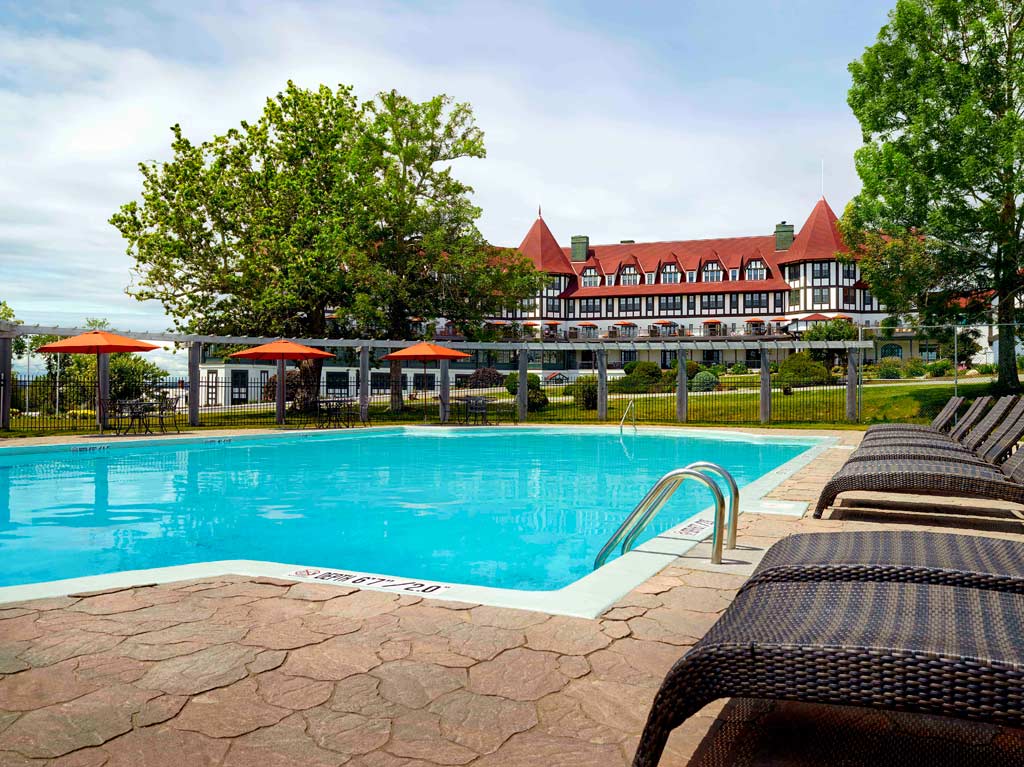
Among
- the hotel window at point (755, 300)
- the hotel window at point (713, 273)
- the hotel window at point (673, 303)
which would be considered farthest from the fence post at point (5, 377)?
the hotel window at point (713, 273)

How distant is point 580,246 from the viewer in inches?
2810

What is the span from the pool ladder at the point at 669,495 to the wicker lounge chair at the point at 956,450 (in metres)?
2.58

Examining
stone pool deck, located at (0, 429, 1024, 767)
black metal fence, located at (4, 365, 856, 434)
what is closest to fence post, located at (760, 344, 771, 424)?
black metal fence, located at (4, 365, 856, 434)

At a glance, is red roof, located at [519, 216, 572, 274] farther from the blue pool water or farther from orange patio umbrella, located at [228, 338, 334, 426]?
the blue pool water

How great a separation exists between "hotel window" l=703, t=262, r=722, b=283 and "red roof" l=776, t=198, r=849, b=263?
4931 millimetres

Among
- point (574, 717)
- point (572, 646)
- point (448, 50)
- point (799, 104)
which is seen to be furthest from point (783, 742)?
point (799, 104)

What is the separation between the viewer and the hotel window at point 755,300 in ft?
210

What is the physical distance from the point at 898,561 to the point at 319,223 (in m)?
26.4

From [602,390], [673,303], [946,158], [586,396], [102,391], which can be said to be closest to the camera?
[102,391]

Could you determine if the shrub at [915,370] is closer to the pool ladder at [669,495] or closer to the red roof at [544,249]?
the red roof at [544,249]

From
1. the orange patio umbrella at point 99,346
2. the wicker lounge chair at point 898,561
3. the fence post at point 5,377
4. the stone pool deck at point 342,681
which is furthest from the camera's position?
the fence post at point 5,377

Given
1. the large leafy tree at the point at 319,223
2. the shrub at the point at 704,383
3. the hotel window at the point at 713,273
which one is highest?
the hotel window at the point at 713,273

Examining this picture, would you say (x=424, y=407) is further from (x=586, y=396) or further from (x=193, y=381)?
(x=193, y=381)

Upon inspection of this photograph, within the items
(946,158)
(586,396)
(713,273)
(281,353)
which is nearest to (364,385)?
(281,353)
